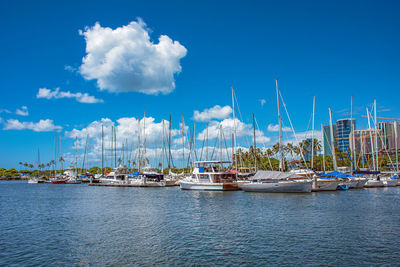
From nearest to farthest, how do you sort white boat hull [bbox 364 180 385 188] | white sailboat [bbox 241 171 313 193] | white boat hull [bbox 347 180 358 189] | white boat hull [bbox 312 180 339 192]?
white sailboat [bbox 241 171 313 193] → white boat hull [bbox 312 180 339 192] → white boat hull [bbox 347 180 358 189] → white boat hull [bbox 364 180 385 188]

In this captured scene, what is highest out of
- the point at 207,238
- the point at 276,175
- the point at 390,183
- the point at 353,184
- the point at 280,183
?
the point at 276,175

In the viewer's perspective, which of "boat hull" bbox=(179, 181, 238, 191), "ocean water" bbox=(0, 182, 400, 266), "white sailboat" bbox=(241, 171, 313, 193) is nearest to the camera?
"ocean water" bbox=(0, 182, 400, 266)

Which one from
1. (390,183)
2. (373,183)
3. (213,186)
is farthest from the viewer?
(390,183)

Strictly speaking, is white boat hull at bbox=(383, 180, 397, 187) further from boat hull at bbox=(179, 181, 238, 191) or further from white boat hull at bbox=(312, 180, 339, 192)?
boat hull at bbox=(179, 181, 238, 191)

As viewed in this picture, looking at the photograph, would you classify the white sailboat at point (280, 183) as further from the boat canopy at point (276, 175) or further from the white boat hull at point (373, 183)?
the white boat hull at point (373, 183)

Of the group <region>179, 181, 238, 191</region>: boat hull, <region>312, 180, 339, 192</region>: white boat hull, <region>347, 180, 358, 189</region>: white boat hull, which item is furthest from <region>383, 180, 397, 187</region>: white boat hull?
<region>179, 181, 238, 191</region>: boat hull

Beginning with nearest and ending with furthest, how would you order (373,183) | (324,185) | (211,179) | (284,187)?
(284,187)
(324,185)
(211,179)
(373,183)

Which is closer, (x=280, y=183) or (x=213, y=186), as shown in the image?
(x=280, y=183)

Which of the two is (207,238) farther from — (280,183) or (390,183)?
(390,183)

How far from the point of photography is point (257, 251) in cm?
1817

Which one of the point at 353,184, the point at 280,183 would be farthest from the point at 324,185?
the point at 353,184

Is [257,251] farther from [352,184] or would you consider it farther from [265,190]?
[352,184]

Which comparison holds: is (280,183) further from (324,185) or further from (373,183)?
(373,183)

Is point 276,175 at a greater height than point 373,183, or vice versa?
point 276,175
